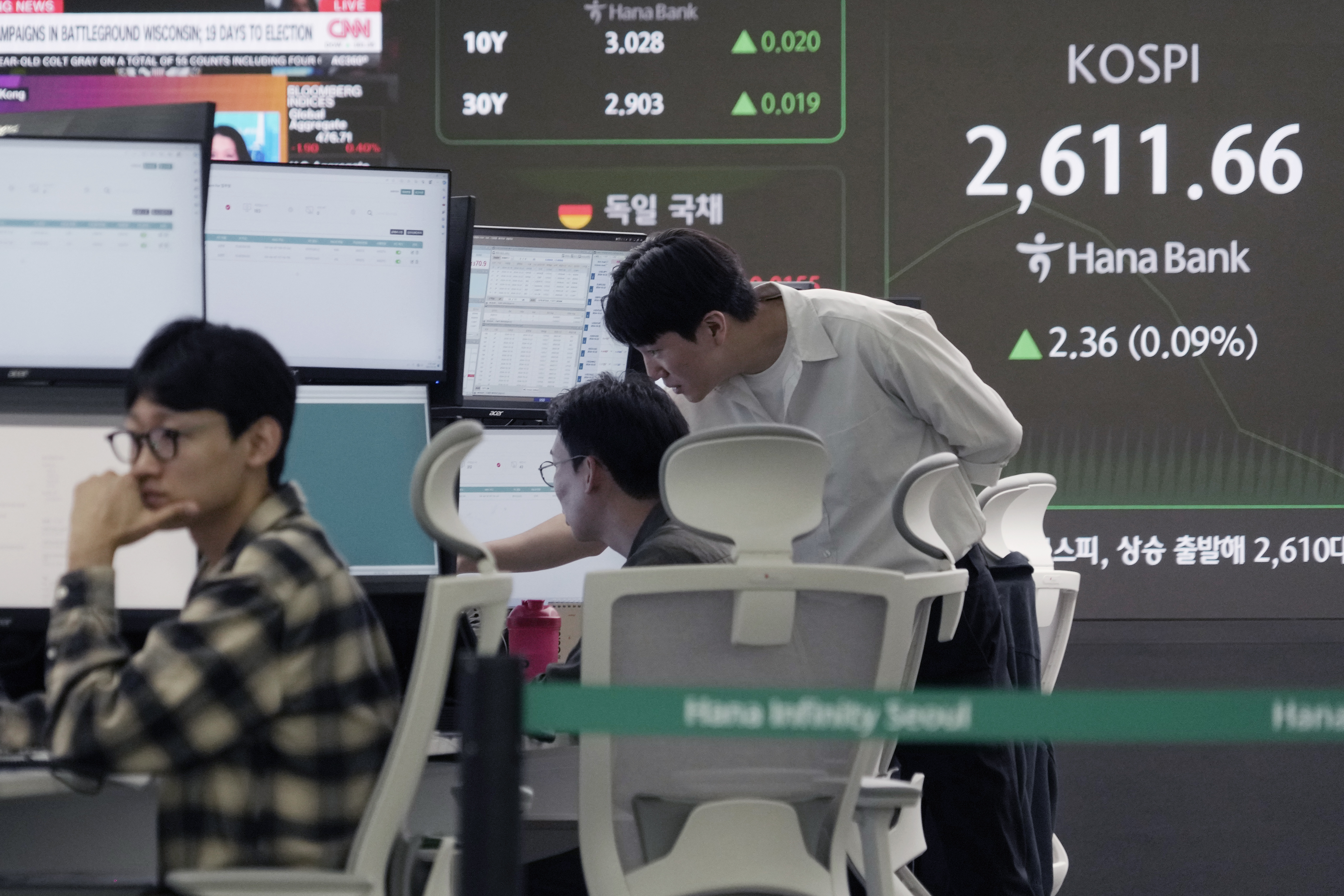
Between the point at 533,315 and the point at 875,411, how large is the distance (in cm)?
66

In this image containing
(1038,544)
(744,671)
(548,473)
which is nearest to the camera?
(744,671)

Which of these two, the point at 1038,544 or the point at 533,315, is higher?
the point at 533,315

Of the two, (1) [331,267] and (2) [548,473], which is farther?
(2) [548,473]

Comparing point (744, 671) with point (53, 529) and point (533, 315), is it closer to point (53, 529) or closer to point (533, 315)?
point (53, 529)

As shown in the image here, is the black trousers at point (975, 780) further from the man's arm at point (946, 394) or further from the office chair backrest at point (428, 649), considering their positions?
the office chair backrest at point (428, 649)

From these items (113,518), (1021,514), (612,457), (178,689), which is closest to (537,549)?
(612,457)

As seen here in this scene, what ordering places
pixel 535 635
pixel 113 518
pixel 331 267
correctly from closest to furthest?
pixel 113 518 < pixel 331 267 < pixel 535 635

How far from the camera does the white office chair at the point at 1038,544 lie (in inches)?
102

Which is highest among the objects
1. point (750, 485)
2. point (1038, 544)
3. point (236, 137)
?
point (236, 137)

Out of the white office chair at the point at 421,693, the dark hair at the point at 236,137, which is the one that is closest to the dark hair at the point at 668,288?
the white office chair at the point at 421,693

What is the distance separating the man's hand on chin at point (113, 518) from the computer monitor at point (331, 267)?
0.63 metres

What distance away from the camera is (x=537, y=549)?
2393 millimetres

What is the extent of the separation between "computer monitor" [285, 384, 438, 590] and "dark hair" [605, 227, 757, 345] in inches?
18.1

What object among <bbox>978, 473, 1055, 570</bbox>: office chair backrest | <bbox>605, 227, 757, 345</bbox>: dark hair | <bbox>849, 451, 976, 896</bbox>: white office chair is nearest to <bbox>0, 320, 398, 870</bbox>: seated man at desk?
Answer: <bbox>849, 451, 976, 896</bbox>: white office chair
